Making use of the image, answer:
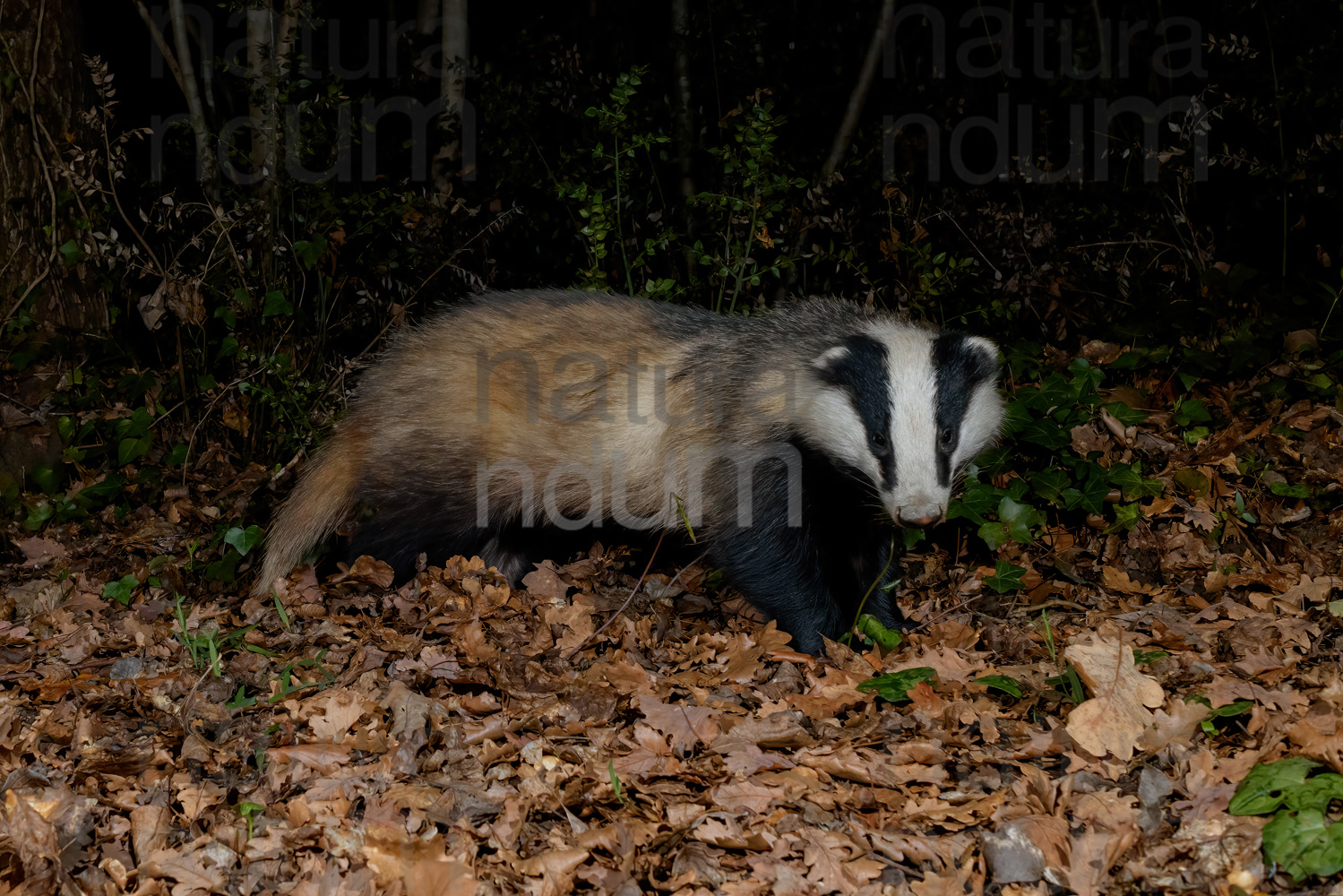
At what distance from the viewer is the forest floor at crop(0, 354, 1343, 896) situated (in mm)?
2637

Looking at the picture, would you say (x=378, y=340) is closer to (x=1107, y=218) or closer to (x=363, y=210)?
(x=363, y=210)

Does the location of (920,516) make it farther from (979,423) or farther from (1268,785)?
(1268,785)

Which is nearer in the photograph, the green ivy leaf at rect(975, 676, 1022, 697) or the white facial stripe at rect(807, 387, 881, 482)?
the green ivy leaf at rect(975, 676, 1022, 697)

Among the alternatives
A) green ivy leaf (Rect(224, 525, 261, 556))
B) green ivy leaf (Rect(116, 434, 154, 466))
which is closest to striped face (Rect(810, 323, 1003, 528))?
green ivy leaf (Rect(224, 525, 261, 556))

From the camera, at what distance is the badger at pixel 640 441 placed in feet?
13.7

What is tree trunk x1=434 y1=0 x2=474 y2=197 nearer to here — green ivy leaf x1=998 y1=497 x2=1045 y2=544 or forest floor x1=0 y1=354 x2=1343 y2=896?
forest floor x1=0 y1=354 x2=1343 y2=896

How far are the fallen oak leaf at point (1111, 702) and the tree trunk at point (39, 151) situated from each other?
497 centimetres

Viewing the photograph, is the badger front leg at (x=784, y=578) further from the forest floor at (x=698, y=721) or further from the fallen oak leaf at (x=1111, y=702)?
the fallen oak leaf at (x=1111, y=702)

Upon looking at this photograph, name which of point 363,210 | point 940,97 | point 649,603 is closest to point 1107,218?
point 940,97

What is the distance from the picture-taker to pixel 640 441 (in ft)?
15.0

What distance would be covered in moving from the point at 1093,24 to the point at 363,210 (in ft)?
15.5

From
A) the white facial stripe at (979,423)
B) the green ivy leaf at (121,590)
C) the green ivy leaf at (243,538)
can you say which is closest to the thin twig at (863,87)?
Result: the white facial stripe at (979,423)

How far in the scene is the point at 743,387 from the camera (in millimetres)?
4367

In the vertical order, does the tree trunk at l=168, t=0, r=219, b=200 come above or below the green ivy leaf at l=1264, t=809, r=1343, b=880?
above
